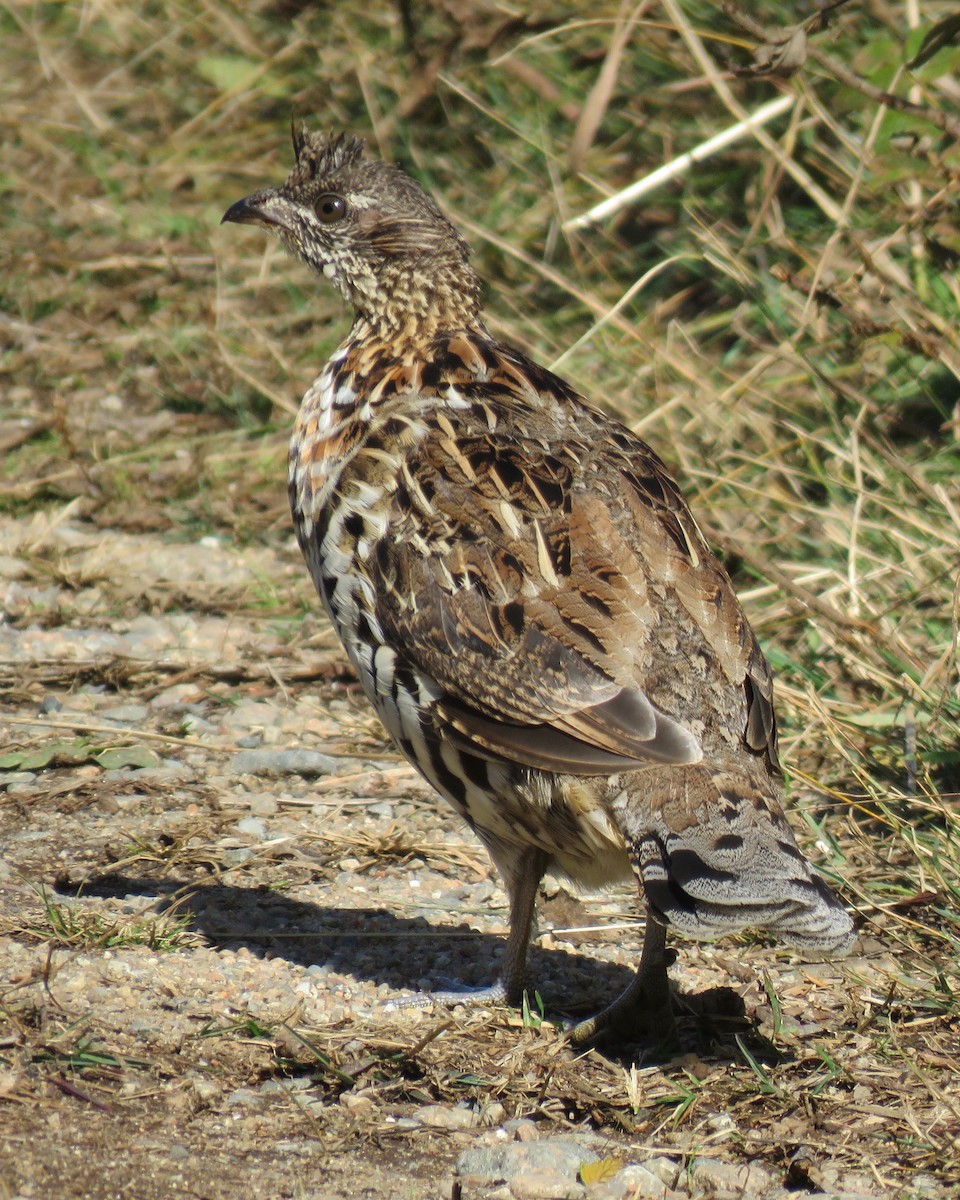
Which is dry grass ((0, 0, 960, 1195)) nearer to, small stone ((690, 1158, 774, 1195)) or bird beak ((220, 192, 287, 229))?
small stone ((690, 1158, 774, 1195))

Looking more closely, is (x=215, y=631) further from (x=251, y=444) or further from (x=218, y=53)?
(x=218, y=53)

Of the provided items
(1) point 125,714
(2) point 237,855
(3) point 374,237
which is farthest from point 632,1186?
(3) point 374,237

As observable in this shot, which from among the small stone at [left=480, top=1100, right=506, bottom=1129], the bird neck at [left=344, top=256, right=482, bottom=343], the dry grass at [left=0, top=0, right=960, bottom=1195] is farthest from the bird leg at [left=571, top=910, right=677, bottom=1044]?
the bird neck at [left=344, top=256, right=482, bottom=343]

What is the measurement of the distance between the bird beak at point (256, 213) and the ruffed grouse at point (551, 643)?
932mm

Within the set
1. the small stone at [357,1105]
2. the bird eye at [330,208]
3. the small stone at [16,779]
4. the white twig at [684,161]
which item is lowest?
the small stone at [357,1105]

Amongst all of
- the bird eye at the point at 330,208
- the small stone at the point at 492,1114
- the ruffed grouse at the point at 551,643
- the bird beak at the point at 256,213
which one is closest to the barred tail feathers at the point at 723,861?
the ruffed grouse at the point at 551,643

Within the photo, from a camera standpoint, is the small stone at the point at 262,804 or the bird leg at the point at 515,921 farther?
the small stone at the point at 262,804

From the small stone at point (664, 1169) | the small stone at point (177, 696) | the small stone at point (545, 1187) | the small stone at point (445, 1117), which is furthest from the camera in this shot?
the small stone at point (177, 696)

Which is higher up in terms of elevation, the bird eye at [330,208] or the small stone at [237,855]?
the bird eye at [330,208]

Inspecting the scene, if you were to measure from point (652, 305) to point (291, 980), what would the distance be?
4.52 metres

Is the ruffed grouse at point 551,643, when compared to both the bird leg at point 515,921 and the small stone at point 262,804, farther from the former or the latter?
the small stone at point 262,804

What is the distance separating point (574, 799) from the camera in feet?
12.4

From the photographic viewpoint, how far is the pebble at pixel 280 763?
5.39m

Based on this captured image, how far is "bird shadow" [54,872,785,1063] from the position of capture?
4266 millimetres
